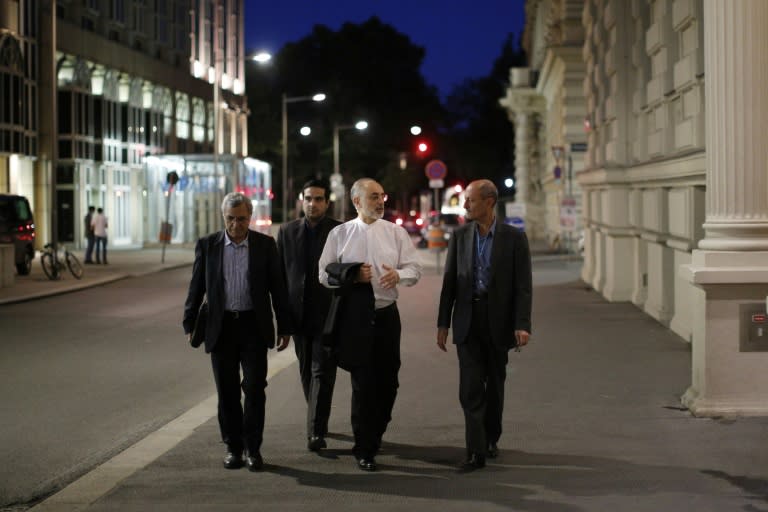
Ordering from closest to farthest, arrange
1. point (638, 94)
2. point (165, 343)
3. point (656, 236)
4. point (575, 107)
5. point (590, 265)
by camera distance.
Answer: point (165, 343) → point (656, 236) → point (638, 94) → point (590, 265) → point (575, 107)

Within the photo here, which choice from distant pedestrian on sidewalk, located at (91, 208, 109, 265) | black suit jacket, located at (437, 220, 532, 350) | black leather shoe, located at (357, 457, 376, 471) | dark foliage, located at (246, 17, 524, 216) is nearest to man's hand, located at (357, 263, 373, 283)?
black suit jacket, located at (437, 220, 532, 350)

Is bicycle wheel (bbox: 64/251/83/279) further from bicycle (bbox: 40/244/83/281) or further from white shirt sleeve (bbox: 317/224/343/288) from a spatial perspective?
white shirt sleeve (bbox: 317/224/343/288)

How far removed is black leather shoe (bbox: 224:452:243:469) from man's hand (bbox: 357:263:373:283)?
1.38 m

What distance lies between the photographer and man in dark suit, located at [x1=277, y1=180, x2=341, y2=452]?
8.66 meters

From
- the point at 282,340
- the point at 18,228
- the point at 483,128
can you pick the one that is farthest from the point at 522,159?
the point at 282,340

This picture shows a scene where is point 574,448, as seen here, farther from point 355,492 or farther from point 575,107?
point 575,107

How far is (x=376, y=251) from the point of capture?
819 centimetres

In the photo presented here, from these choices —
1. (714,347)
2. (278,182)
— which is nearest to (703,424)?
(714,347)

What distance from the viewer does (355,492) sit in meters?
7.42

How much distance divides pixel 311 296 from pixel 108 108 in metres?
44.9

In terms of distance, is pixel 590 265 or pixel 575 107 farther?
pixel 575 107

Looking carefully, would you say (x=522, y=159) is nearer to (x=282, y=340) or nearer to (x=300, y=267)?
(x=300, y=267)

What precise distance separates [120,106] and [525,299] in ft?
155

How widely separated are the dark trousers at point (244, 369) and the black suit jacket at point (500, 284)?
48.0 inches
